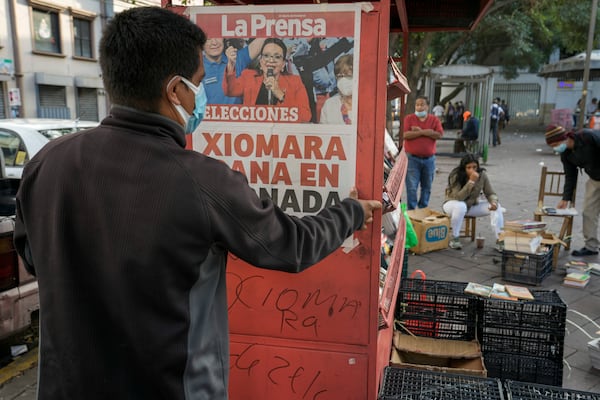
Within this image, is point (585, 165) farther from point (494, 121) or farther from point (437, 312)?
point (494, 121)

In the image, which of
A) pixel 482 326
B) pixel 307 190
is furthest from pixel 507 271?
pixel 307 190

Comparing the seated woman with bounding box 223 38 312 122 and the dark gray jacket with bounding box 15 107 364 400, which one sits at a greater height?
the seated woman with bounding box 223 38 312 122

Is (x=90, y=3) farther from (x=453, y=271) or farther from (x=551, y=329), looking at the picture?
(x=551, y=329)

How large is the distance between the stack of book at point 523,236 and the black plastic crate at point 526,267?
7cm

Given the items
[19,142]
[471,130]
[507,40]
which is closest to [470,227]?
[19,142]

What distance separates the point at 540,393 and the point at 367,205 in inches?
59.4

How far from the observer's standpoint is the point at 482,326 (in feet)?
11.5

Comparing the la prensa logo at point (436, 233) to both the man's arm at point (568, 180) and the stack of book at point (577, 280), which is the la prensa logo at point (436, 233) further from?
the stack of book at point (577, 280)

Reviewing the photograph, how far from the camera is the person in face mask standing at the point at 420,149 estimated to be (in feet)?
24.5

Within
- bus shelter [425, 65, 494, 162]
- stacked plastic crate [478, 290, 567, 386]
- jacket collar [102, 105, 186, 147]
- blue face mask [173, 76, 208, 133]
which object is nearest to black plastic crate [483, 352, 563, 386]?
stacked plastic crate [478, 290, 567, 386]

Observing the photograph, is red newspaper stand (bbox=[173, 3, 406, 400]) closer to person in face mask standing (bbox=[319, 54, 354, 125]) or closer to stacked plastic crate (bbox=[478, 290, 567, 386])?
person in face mask standing (bbox=[319, 54, 354, 125])

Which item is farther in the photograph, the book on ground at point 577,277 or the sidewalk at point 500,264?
the book on ground at point 577,277

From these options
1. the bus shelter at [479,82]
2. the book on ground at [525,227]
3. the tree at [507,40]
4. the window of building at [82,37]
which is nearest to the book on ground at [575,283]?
the book on ground at [525,227]

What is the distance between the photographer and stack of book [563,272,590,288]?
5.30m
